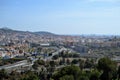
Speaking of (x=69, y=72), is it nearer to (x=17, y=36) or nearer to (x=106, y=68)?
(x=106, y=68)

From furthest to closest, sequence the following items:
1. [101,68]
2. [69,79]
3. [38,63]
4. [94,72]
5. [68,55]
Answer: [68,55], [38,63], [101,68], [94,72], [69,79]

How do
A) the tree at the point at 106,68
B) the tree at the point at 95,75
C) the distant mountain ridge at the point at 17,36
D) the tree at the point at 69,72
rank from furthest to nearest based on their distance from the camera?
the distant mountain ridge at the point at 17,36 → the tree at the point at 106,68 → the tree at the point at 69,72 → the tree at the point at 95,75

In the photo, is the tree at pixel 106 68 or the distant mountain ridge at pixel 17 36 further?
the distant mountain ridge at pixel 17 36

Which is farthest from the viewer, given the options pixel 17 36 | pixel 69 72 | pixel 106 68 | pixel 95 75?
pixel 17 36

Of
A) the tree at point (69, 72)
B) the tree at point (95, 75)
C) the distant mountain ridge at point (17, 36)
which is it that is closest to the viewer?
the tree at point (95, 75)

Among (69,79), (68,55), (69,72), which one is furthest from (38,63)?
(69,79)

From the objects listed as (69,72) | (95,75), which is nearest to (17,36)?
(69,72)

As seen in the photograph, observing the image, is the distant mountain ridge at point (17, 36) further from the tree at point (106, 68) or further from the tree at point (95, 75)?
the tree at point (95, 75)

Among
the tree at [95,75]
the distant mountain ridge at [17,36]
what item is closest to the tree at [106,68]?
the tree at [95,75]

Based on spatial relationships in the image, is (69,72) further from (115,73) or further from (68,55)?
(68,55)

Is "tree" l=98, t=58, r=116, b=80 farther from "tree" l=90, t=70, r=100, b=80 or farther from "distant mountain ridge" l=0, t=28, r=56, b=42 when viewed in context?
"distant mountain ridge" l=0, t=28, r=56, b=42

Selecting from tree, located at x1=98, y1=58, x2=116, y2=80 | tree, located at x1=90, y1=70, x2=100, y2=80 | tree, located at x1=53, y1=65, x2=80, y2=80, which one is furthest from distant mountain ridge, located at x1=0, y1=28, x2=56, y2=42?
tree, located at x1=90, y1=70, x2=100, y2=80
